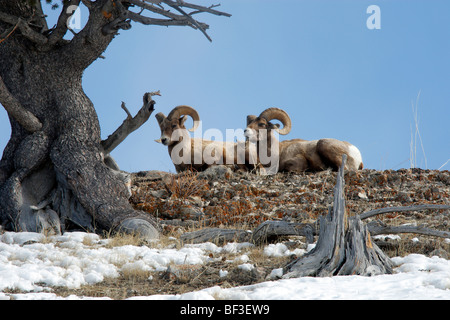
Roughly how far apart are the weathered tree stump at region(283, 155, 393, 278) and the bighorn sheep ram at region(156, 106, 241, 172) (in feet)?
27.4

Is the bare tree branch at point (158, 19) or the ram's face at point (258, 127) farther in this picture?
the ram's face at point (258, 127)

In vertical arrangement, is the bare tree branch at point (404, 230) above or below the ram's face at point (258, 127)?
below

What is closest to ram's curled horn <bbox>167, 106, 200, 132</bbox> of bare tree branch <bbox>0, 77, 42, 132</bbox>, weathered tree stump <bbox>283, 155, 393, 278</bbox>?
bare tree branch <bbox>0, 77, 42, 132</bbox>

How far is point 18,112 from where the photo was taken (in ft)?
28.7

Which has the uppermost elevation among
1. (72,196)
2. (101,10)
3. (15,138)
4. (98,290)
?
(101,10)

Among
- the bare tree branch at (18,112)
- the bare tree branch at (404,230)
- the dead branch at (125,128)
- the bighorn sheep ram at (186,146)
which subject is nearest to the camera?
the bare tree branch at (404,230)

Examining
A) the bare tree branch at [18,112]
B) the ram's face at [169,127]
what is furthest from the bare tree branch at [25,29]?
the ram's face at [169,127]

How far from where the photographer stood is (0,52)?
31.2ft

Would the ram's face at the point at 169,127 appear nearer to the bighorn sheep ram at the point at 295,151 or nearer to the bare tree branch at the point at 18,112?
the bighorn sheep ram at the point at 295,151

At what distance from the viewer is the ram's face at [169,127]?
13.8 meters

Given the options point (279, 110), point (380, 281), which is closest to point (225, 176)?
point (279, 110)

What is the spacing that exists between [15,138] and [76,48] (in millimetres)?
2080

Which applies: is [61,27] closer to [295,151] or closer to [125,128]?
[125,128]

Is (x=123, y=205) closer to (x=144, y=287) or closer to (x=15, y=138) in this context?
(x=15, y=138)
